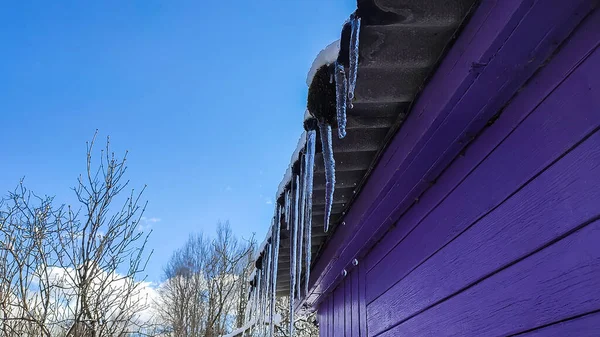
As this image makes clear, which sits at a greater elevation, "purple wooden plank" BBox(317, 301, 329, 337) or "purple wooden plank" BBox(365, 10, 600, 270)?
"purple wooden plank" BBox(365, 10, 600, 270)

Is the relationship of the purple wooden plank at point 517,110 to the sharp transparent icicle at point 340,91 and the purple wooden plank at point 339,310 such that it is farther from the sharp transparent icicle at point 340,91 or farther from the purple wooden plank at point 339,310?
the purple wooden plank at point 339,310

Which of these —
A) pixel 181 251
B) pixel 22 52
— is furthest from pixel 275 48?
pixel 181 251

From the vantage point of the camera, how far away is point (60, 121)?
28.5 ft

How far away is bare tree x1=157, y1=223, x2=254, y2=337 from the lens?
10688 mm

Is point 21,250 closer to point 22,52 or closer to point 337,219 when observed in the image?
point 337,219

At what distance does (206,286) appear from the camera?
1184 centimetres

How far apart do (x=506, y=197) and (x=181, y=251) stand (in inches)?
563

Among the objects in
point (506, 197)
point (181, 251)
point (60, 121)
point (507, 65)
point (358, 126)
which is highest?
point (60, 121)

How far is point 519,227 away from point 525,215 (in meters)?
0.04

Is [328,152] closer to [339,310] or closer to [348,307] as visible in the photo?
[348,307]

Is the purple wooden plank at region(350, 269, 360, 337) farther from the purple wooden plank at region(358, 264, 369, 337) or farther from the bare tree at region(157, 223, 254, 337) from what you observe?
the bare tree at region(157, 223, 254, 337)

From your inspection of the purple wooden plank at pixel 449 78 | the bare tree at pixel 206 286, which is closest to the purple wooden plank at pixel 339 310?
the purple wooden plank at pixel 449 78

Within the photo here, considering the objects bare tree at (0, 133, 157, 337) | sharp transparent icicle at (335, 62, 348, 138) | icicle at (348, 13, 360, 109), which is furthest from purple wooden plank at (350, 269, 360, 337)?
bare tree at (0, 133, 157, 337)

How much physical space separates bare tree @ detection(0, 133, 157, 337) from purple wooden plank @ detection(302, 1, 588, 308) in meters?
2.34
